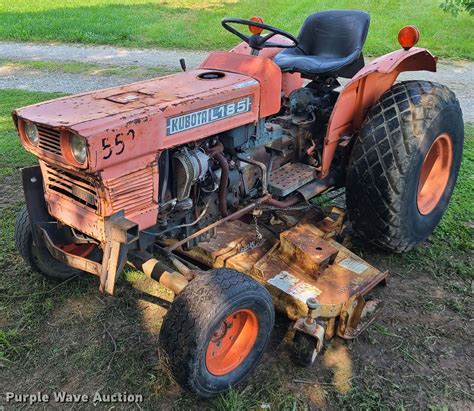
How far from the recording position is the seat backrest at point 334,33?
377cm

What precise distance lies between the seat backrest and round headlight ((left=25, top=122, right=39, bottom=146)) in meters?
2.29

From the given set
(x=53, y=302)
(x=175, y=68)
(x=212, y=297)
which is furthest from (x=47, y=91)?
(x=212, y=297)

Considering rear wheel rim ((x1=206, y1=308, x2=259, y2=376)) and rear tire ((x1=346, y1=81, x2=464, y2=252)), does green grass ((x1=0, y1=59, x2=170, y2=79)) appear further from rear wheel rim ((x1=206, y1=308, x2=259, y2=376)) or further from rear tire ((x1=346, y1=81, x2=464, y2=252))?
rear wheel rim ((x1=206, y1=308, x2=259, y2=376))

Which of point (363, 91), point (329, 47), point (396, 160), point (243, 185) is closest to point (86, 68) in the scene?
point (329, 47)

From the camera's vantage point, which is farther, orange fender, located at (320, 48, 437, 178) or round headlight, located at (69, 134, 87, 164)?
orange fender, located at (320, 48, 437, 178)

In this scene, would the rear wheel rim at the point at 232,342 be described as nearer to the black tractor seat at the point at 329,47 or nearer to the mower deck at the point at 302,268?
the mower deck at the point at 302,268

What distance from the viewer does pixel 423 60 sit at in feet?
11.5

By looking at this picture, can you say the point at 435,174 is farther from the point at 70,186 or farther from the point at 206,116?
the point at 70,186

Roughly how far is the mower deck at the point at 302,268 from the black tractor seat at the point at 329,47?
1064mm

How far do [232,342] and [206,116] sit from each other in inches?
43.2

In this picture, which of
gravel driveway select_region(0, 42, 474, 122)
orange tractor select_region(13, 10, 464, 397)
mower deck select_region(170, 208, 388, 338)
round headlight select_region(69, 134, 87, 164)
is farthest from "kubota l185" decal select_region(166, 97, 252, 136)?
gravel driveway select_region(0, 42, 474, 122)

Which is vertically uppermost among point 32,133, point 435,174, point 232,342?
point 32,133

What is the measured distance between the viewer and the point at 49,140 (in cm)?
229

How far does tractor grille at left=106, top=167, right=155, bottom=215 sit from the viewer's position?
2307mm
